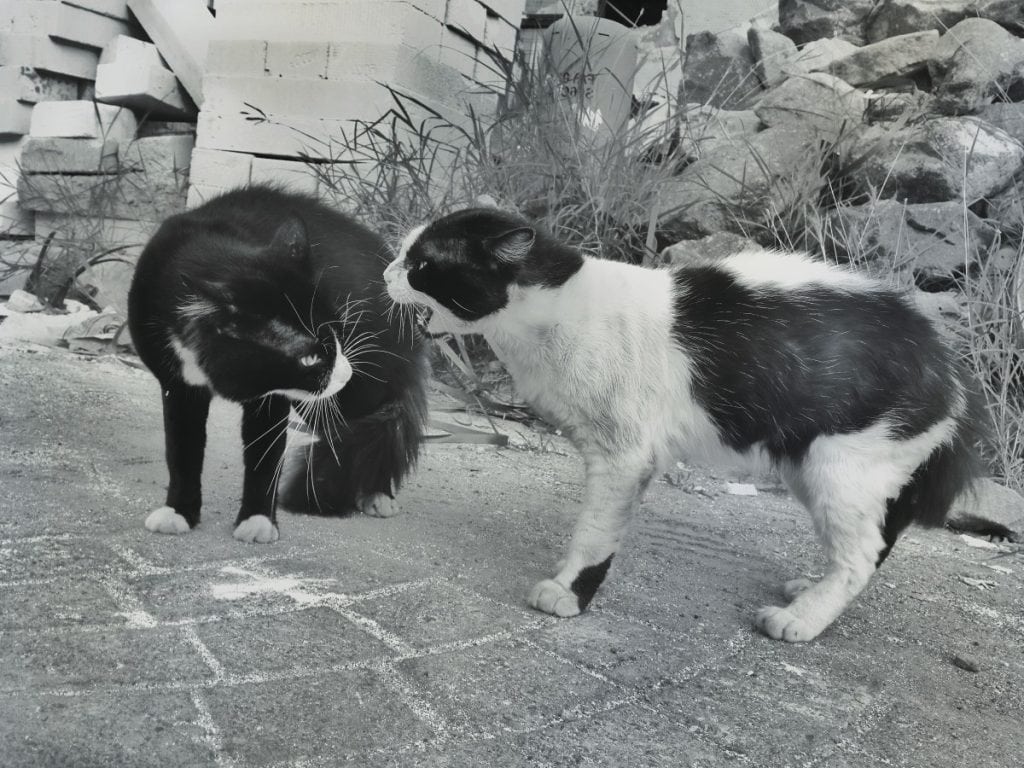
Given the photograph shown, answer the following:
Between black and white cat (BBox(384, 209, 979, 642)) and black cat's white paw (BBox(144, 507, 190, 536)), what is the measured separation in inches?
25.7

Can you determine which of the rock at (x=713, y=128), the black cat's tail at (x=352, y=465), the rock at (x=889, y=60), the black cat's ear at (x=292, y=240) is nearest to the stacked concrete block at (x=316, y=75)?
the rock at (x=713, y=128)

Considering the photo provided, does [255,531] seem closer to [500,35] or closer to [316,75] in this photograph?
[316,75]

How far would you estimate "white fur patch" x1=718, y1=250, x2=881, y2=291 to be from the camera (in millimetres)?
1887

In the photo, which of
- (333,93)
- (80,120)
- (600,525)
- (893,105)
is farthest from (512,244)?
(80,120)

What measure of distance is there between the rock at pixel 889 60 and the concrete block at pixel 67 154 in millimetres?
4168

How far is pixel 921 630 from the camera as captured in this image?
6.31 ft

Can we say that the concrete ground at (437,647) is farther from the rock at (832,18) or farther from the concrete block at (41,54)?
the rock at (832,18)

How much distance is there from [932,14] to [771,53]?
90 cm

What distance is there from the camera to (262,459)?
6.53 ft

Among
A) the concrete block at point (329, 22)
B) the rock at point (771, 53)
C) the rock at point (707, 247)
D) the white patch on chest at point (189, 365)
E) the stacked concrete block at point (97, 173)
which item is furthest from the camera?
the rock at point (771, 53)

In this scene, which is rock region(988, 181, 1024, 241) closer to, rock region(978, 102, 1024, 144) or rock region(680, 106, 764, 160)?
→ rock region(978, 102, 1024, 144)

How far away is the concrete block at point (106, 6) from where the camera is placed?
5.23m

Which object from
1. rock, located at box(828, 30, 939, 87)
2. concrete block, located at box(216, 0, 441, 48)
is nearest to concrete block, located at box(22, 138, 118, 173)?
concrete block, located at box(216, 0, 441, 48)

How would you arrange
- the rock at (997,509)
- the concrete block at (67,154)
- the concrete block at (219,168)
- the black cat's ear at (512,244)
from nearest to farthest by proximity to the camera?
the black cat's ear at (512,244) < the rock at (997,509) < the concrete block at (219,168) < the concrete block at (67,154)
